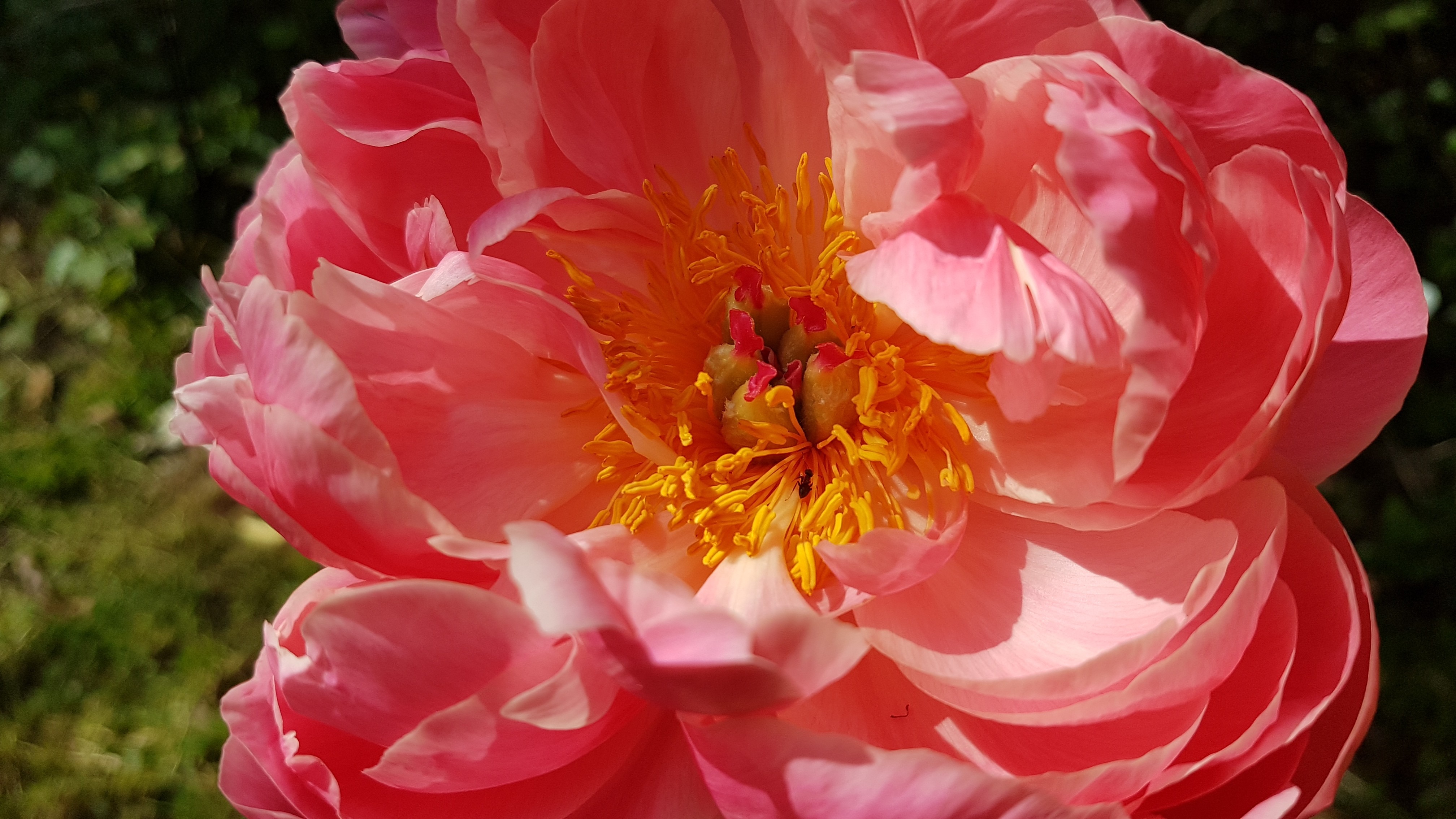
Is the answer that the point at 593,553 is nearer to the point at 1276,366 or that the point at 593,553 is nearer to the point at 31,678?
the point at 1276,366

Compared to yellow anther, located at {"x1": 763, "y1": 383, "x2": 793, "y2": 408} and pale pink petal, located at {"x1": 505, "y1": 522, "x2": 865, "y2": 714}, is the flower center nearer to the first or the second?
yellow anther, located at {"x1": 763, "y1": 383, "x2": 793, "y2": 408}

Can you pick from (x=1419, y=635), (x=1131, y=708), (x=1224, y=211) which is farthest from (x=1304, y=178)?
(x=1419, y=635)

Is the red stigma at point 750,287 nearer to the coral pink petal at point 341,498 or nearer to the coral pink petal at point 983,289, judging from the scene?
the coral pink petal at point 983,289

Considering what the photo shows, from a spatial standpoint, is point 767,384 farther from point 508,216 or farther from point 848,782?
point 848,782

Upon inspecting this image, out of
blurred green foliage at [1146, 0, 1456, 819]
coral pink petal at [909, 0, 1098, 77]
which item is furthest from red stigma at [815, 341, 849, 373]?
blurred green foliage at [1146, 0, 1456, 819]

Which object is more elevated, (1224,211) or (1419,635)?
(1224,211)

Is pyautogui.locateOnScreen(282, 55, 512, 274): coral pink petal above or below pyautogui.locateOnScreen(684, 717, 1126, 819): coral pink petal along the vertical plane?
above
